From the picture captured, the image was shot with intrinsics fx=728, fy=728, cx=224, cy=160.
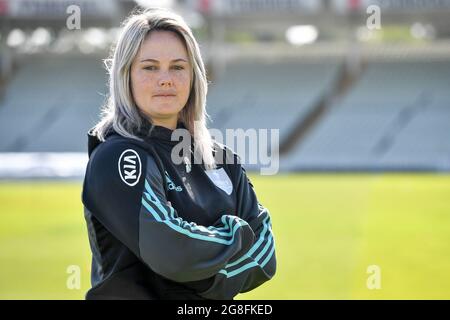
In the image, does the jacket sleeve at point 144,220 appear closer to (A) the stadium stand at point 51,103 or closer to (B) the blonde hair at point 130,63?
(B) the blonde hair at point 130,63

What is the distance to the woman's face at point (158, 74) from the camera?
2166mm

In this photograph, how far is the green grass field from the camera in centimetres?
664

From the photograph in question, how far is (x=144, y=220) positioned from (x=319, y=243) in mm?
7854

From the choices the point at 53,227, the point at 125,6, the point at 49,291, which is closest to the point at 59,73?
the point at 125,6

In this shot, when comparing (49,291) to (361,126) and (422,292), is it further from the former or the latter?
(361,126)

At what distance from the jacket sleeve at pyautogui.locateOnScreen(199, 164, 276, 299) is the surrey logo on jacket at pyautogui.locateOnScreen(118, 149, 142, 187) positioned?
0.37 metres

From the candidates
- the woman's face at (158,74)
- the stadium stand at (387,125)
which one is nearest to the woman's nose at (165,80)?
the woman's face at (158,74)

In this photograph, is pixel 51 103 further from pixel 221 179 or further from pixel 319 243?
pixel 221 179

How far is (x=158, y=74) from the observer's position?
2178 mm

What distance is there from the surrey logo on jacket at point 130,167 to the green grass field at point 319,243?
402 centimetres

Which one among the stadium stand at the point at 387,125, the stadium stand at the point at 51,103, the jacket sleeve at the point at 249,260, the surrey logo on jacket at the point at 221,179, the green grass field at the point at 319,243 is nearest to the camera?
the jacket sleeve at the point at 249,260

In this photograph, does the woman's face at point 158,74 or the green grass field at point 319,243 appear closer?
the woman's face at point 158,74

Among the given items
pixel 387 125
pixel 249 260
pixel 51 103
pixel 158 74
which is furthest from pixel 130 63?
pixel 51 103
